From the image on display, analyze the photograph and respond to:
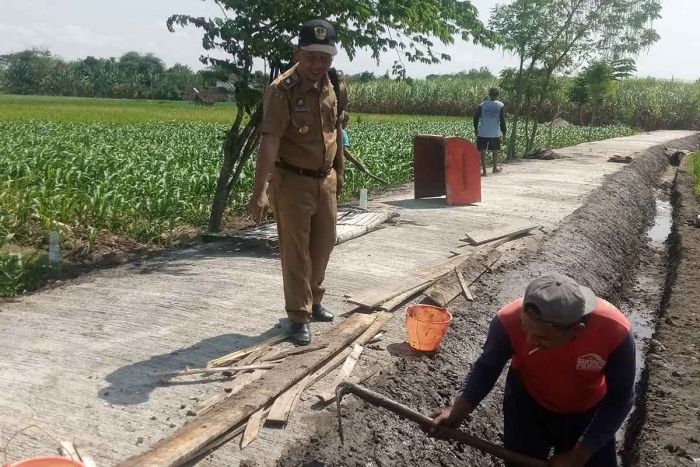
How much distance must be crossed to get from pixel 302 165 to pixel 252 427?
181 centimetres

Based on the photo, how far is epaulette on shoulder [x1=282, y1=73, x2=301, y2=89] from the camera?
4.36m

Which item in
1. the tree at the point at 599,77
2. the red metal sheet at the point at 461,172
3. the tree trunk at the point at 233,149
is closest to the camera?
the tree trunk at the point at 233,149

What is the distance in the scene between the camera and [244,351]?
4.43 metres

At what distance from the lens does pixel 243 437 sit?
11.2 feet

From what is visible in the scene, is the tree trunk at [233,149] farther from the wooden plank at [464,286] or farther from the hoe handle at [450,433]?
the hoe handle at [450,433]

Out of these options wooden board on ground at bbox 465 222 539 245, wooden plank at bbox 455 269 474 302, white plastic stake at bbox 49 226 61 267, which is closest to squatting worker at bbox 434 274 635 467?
wooden plank at bbox 455 269 474 302

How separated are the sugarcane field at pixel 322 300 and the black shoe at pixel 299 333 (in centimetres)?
2

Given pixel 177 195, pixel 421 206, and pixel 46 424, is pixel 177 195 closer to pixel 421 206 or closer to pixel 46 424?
pixel 421 206

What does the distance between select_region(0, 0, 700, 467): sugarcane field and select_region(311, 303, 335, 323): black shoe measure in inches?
0.7

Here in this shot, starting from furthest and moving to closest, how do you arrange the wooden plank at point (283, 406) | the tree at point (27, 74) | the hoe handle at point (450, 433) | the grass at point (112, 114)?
the tree at point (27, 74)
the grass at point (112, 114)
the wooden plank at point (283, 406)
the hoe handle at point (450, 433)

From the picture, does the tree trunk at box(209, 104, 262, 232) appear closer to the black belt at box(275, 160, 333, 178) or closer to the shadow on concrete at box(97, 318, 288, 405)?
the black belt at box(275, 160, 333, 178)

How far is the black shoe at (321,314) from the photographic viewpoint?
5168 mm

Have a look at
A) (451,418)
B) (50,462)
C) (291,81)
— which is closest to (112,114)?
(291,81)

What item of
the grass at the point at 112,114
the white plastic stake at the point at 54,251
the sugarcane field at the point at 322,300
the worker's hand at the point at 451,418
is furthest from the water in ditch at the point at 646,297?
the grass at the point at 112,114
